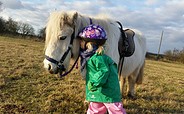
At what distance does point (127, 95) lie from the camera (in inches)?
279

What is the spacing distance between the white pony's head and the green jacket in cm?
39

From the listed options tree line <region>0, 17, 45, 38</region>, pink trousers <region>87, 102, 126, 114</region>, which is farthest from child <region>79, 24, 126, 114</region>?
tree line <region>0, 17, 45, 38</region>

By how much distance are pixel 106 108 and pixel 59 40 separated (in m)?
1.25

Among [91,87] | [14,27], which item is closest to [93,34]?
[91,87]

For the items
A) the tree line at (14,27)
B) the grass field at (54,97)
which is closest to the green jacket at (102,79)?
the grass field at (54,97)

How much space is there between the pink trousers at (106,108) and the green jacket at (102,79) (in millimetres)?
76

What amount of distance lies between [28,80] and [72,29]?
404 centimetres

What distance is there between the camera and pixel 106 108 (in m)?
4.14

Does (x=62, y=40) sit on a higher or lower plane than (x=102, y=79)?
higher

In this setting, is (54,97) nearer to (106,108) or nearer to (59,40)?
(106,108)

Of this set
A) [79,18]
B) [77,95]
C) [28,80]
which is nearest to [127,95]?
[77,95]

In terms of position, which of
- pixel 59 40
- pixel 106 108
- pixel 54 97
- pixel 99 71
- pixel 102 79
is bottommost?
pixel 54 97

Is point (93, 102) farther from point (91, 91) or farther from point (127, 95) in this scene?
point (127, 95)

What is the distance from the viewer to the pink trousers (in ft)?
12.8
